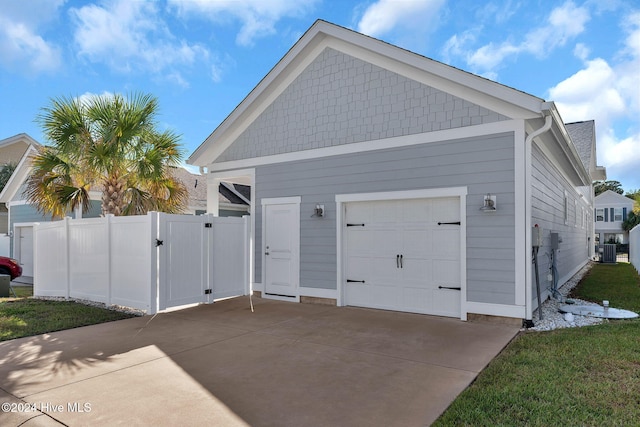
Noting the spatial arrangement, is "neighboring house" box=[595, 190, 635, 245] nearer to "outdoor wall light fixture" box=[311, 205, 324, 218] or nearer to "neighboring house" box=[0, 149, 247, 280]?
"neighboring house" box=[0, 149, 247, 280]

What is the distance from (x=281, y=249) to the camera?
888cm

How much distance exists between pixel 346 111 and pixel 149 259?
4748 mm

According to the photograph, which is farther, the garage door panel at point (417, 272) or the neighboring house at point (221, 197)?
the neighboring house at point (221, 197)

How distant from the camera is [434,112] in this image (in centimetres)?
699

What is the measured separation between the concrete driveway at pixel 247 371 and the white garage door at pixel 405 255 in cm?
55

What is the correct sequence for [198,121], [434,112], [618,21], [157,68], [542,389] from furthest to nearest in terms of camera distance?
1. [198,121]
2. [157,68]
3. [618,21]
4. [434,112]
5. [542,389]

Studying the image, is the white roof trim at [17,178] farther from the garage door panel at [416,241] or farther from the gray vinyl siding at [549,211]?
the gray vinyl siding at [549,211]

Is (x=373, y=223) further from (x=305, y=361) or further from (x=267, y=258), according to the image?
(x=305, y=361)

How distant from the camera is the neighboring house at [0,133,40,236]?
18.5 m

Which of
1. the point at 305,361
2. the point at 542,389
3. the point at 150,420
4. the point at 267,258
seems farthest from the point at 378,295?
the point at 150,420

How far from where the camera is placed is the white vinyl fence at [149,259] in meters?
6.84

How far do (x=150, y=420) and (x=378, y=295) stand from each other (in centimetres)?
521

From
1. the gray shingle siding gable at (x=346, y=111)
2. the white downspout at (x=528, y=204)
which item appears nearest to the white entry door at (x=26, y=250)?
the gray shingle siding gable at (x=346, y=111)

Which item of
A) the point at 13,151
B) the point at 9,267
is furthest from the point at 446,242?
the point at 13,151
